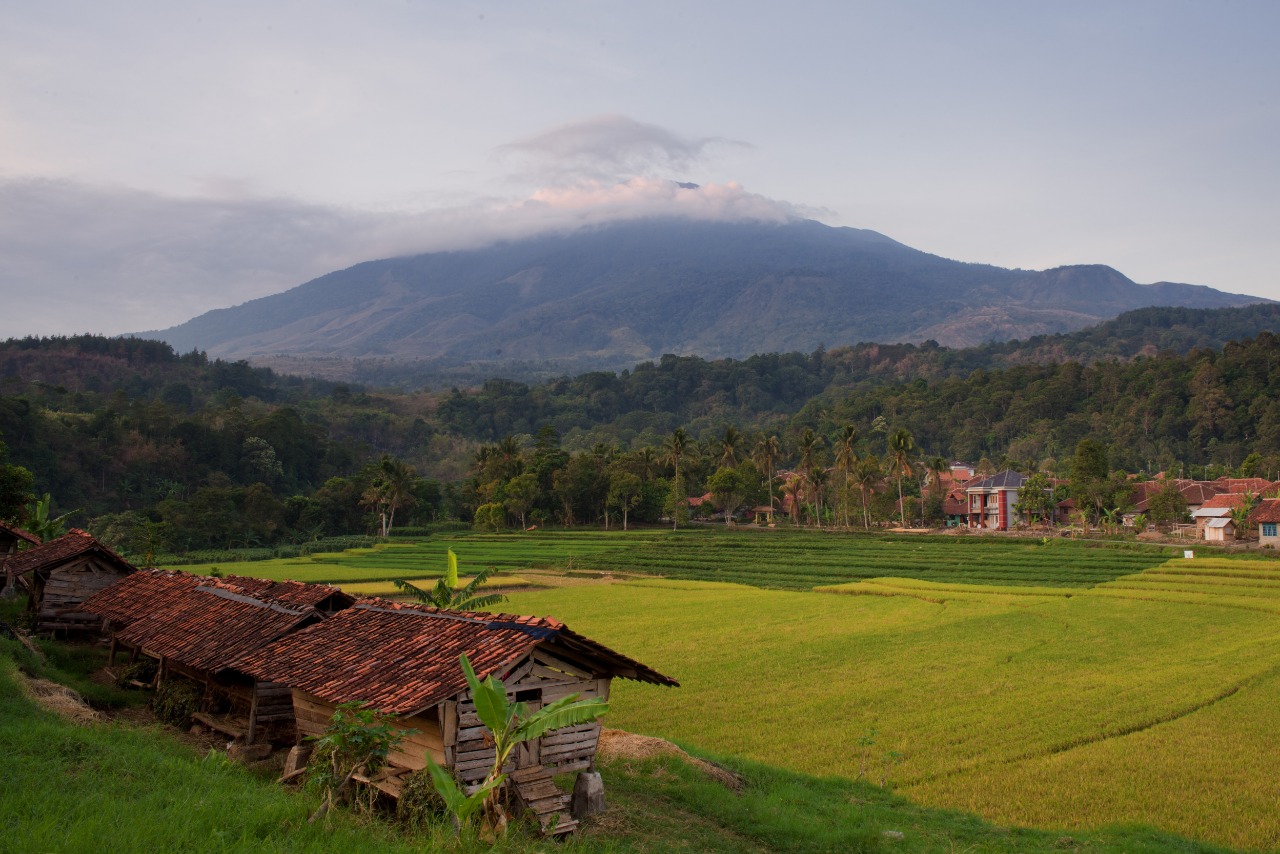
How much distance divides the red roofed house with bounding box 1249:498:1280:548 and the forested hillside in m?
27.6

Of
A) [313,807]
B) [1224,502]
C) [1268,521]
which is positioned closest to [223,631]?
[313,807]

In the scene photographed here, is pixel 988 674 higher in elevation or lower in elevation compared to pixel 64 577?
lower

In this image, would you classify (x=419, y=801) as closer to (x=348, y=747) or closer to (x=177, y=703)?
(x=348, y=747)

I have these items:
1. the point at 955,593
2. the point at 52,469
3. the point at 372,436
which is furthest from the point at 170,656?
the point at 372,436

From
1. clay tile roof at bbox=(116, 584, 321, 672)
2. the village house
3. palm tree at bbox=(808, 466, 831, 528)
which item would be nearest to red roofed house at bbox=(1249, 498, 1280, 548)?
the village house

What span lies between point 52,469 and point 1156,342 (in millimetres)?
205420

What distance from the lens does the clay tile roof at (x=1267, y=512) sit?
5350cm

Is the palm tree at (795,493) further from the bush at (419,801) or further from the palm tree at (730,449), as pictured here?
the bush at (419,801)

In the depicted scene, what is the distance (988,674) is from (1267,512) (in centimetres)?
4302

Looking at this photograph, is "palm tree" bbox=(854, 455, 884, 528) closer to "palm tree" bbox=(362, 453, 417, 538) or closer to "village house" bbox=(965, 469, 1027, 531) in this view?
"village house" bbox=(965, 469, 1027, 531)

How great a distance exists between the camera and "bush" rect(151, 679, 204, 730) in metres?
15.5

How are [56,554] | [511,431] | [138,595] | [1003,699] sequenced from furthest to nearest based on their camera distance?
[511,431] < [56,554] < [1003,699] < [138,595]

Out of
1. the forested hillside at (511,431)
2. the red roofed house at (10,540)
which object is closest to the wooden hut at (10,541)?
the red roofed house at (10,540)

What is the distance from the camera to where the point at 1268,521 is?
53.5m
